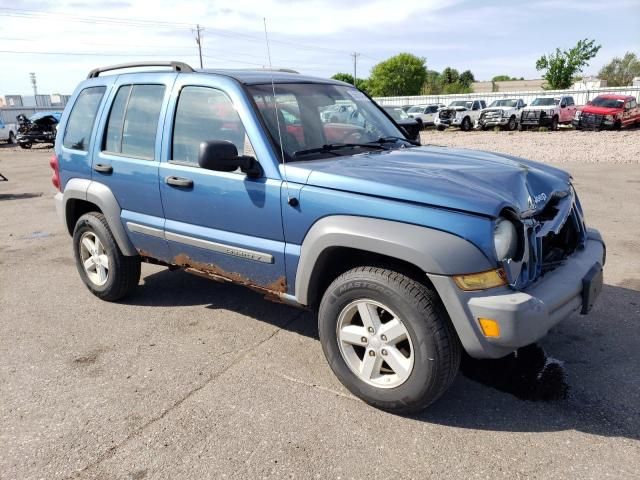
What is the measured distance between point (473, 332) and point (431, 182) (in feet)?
2.65

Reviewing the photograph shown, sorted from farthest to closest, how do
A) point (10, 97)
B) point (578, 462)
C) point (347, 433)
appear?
1. point (10, 97)
2. point (347, 433)
3. point (578, 462)

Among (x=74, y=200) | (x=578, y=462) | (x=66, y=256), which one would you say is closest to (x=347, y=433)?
(x=578, y=462)

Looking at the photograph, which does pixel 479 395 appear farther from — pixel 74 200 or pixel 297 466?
pixel 74 200

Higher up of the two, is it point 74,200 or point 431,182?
point 431,182

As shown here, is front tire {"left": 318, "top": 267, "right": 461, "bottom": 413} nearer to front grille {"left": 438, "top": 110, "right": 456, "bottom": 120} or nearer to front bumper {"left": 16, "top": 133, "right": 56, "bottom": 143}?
front bumper {"left": 16, "top": 133, "right": 56, "bottom": 143}

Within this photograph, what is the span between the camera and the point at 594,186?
10.1m

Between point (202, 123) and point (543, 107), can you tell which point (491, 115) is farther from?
point (202, 123)

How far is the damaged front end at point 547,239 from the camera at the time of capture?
2.72 metres

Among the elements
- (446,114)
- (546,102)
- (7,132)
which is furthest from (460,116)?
(7,132)

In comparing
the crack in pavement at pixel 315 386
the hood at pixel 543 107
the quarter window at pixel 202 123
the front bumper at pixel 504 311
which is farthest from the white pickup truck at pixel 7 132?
the front bumper at pixel 504 311

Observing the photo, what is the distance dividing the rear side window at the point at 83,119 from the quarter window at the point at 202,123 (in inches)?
46.0

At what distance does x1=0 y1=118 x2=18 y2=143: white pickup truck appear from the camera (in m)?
28.7

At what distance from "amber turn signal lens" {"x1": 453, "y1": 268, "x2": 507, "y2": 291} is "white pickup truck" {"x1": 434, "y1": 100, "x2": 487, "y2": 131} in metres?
28.1

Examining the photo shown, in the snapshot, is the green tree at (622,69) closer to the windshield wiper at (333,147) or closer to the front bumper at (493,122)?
the front bumper at (493,122)
